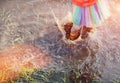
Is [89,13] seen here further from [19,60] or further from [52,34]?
[19,60]

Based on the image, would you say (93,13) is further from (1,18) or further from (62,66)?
(1,18)

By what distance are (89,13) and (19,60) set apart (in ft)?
3.96

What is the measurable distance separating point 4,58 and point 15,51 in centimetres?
20

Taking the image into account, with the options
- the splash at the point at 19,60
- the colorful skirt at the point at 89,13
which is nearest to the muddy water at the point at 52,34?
the splash at the point at 19,60

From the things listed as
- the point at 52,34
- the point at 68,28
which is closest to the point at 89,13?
the point at 68,28

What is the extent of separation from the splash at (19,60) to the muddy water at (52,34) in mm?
103

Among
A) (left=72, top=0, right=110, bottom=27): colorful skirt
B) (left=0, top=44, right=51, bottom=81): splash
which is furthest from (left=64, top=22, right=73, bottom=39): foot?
(left=0, top=44, right=51, bottom=81): splash

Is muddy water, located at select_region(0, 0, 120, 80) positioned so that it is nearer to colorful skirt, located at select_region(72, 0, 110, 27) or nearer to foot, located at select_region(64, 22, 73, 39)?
foot, located at select_region(64, 22, 73, 39)

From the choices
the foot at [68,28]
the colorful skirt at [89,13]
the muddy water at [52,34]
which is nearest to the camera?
the colorful skirt at [89,13]

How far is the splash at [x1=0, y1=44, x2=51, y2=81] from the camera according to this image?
13.4 feet

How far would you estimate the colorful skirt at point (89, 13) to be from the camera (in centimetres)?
402

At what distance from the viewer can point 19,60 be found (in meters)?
4.25

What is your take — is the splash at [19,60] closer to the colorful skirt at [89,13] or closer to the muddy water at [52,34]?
the muddy water at [52,34]

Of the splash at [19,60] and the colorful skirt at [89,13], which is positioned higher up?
the colorful skirt at [89,13]
